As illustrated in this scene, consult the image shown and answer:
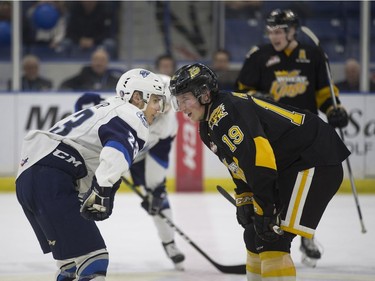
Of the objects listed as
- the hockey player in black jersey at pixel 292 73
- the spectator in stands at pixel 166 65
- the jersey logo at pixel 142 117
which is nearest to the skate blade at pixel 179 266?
the hockey player in black jersey at pixel 292 73

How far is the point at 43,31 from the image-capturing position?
7988mm

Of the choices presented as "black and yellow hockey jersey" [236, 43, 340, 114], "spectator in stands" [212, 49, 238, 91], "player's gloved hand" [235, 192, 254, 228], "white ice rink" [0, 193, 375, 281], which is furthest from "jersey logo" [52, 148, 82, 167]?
"spectator in stands" [212, 49, 238, 91]

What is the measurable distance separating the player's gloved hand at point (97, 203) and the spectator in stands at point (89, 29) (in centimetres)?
513

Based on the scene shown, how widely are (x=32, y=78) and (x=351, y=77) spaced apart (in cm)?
280

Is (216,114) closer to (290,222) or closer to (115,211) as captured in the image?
(290,222)

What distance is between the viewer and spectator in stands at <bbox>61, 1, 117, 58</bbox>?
7934 millimetres

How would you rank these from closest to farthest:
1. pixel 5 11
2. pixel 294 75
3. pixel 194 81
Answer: pixel 194 81 < pixel 294 75 < pixel 5 11

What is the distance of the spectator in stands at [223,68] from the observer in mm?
7379

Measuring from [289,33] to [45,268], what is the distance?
5.90 ft

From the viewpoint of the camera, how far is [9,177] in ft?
24.4

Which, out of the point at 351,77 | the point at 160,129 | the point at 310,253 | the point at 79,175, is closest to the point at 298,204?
the point at 79,175

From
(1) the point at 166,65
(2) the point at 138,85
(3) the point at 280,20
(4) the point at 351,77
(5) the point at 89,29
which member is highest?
(3) the point at 280,20

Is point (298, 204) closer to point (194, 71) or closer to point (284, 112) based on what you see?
point (284, 112)

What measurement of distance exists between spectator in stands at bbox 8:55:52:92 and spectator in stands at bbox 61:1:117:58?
0.43 meters
